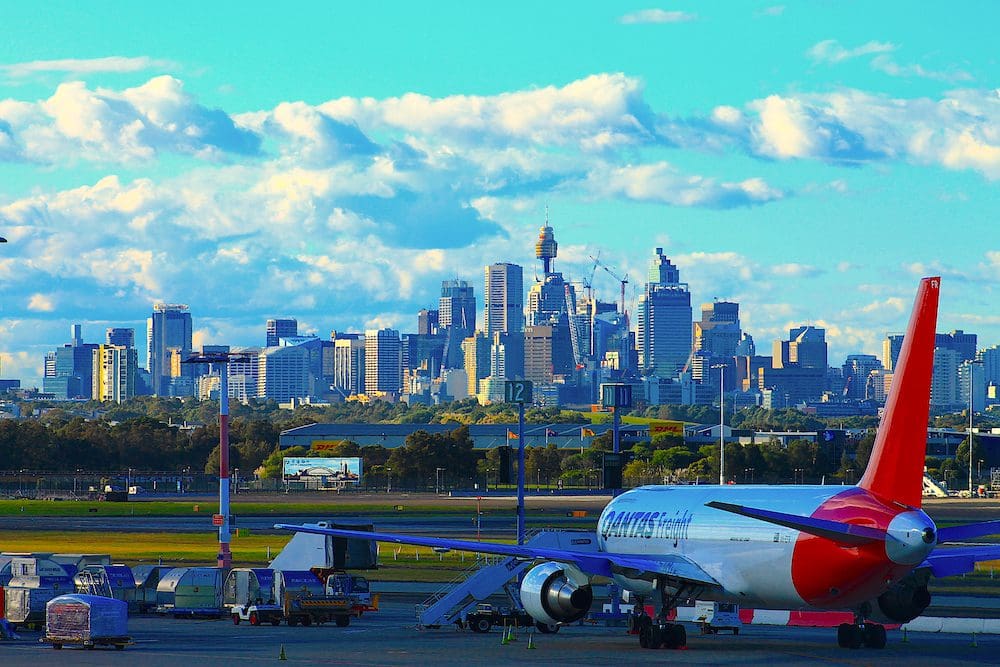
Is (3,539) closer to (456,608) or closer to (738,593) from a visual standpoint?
(456,608)

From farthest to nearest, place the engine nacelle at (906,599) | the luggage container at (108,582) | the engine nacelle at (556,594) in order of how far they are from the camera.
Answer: the luggage container at (108,582), the engine nacelle at (556,594), the engine nacelle at (906,599)

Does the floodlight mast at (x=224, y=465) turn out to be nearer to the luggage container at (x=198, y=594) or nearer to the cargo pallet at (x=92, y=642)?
the luggage container at (x=198, y=594)

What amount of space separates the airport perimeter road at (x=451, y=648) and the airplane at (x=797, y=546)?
4.95 ft

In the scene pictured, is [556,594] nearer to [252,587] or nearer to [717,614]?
[717,614]

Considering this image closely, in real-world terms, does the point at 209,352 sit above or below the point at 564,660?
above

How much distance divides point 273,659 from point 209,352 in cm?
3389

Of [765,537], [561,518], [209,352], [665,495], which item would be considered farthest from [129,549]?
[765,537]

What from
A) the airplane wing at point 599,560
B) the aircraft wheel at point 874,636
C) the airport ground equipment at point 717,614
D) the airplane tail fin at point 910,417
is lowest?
the aircraft wheel at point 874,636

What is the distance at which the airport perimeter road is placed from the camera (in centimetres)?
4919

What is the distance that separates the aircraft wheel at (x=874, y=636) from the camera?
52938 millimetres

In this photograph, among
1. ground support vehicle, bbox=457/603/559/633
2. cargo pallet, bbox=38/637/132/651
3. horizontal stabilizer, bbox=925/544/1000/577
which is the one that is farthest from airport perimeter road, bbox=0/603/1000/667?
horizontal stabilizer, bbox=925/544/1000/577

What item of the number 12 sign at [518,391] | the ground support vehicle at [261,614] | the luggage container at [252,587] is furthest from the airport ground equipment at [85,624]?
the number 12 sign at [518,391]

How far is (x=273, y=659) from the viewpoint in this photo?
4928 cm

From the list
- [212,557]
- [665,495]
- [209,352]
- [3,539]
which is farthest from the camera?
[3,539]
